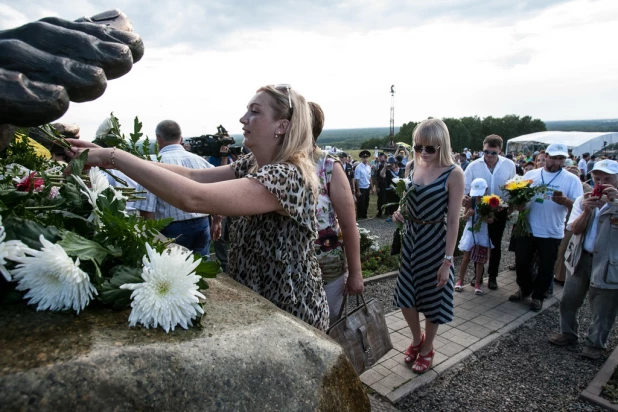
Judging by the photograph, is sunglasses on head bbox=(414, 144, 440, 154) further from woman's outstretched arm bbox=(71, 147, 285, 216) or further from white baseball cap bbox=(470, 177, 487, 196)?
white baseball cap bbox=(470, 177, 487, 196)

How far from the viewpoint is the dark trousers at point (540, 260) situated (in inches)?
211

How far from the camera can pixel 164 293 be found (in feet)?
4.20

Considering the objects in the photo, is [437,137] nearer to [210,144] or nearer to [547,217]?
[547,217]

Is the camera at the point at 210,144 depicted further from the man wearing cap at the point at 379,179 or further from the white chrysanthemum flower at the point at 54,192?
the man wearing cap at the point at 379,179

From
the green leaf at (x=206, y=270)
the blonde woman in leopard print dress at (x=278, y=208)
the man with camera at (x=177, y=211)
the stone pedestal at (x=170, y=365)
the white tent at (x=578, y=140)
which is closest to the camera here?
the stone pedestal at (x=170, y=365)

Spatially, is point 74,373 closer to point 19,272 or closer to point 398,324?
point 19,272

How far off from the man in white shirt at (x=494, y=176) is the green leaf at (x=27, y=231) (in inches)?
220

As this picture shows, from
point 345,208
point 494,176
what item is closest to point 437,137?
point 345,208

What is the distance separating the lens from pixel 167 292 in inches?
50.3

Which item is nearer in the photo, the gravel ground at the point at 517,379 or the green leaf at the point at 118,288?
the green leaf at the point at 118,288

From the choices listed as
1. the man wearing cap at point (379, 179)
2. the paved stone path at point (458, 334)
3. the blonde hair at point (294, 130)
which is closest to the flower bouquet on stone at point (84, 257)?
the blonde hair at point (294, 130)

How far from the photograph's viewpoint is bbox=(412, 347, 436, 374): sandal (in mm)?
3834

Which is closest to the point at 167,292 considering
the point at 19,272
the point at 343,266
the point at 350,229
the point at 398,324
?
the point at 19,272

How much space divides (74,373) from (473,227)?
18.7 ft
